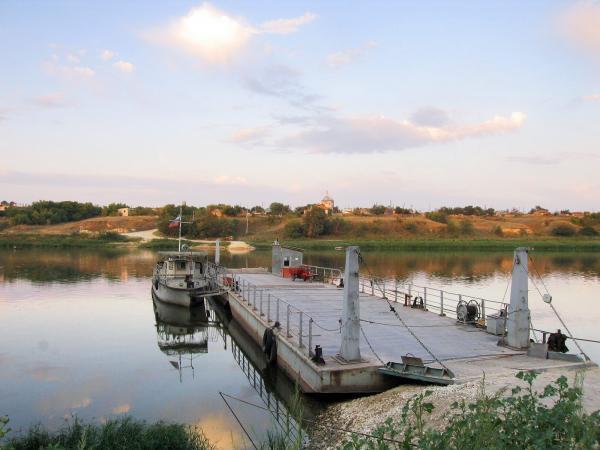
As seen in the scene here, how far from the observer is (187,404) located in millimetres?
14219

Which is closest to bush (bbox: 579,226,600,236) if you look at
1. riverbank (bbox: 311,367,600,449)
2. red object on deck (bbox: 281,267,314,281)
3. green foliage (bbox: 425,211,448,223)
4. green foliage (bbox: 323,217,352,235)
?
green foliage (bbox: 425,211,448,223)

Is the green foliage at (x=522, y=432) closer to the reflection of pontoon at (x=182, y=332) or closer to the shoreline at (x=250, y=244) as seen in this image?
the reflection of pontoon at (x=182, y=332)

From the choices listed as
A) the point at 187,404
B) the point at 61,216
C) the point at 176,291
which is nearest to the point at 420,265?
the point at 176,291

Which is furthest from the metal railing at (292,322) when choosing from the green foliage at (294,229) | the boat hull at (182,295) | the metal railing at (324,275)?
the green foliage at (294,229)

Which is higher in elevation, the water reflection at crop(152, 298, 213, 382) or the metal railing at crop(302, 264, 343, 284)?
the metal railing at crop(302, 264, 343, 284)

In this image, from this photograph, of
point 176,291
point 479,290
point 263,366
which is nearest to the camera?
point 263,366

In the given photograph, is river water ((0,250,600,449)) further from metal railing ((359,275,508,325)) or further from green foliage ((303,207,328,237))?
green foliage ((303,207,328,237))

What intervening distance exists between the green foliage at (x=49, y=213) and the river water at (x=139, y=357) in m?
96.9

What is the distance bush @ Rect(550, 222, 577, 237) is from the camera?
11894 cm

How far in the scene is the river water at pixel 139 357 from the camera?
13539mm

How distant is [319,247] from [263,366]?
260 feet

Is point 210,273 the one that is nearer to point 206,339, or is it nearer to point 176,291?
point 176,291

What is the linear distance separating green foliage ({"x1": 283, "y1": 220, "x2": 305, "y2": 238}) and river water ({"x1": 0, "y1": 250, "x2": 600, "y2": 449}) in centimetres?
7124

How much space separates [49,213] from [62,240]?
39014 mm
